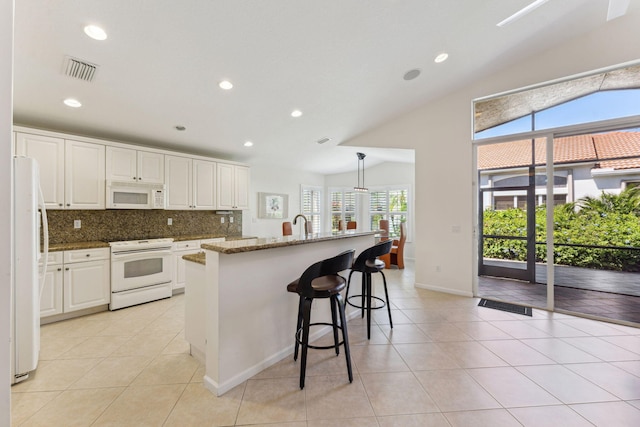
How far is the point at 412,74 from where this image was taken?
341 cm

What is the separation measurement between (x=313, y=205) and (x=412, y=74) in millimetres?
4678

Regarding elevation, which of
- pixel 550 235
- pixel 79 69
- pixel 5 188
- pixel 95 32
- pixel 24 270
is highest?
pixel 95 32

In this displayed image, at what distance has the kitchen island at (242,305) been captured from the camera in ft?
6.04

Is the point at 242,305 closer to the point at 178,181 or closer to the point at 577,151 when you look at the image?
the point at 178,181

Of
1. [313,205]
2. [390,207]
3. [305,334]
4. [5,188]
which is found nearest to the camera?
[5,188]

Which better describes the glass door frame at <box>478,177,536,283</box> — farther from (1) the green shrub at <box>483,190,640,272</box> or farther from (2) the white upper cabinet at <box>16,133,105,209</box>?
(2) the white upper cabinet at <box>16,133,105,209</box>

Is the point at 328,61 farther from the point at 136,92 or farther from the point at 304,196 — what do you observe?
the point at 304,196

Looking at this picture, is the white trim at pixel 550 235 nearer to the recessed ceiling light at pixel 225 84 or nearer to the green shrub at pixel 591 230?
the green shrub at pixel 591 230

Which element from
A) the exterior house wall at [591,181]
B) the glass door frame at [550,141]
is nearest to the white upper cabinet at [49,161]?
the glass door frame at [550,141]

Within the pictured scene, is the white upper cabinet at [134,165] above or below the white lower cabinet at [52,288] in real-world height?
above

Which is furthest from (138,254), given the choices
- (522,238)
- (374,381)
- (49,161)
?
(522,238)

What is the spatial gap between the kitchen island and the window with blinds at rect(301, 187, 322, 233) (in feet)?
→ 15.6

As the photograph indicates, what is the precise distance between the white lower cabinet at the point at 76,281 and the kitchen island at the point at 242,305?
186cm

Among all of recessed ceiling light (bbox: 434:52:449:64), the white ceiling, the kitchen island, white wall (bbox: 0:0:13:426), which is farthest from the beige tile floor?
recessed ceiling light (bbox: 434:52:449:64)
